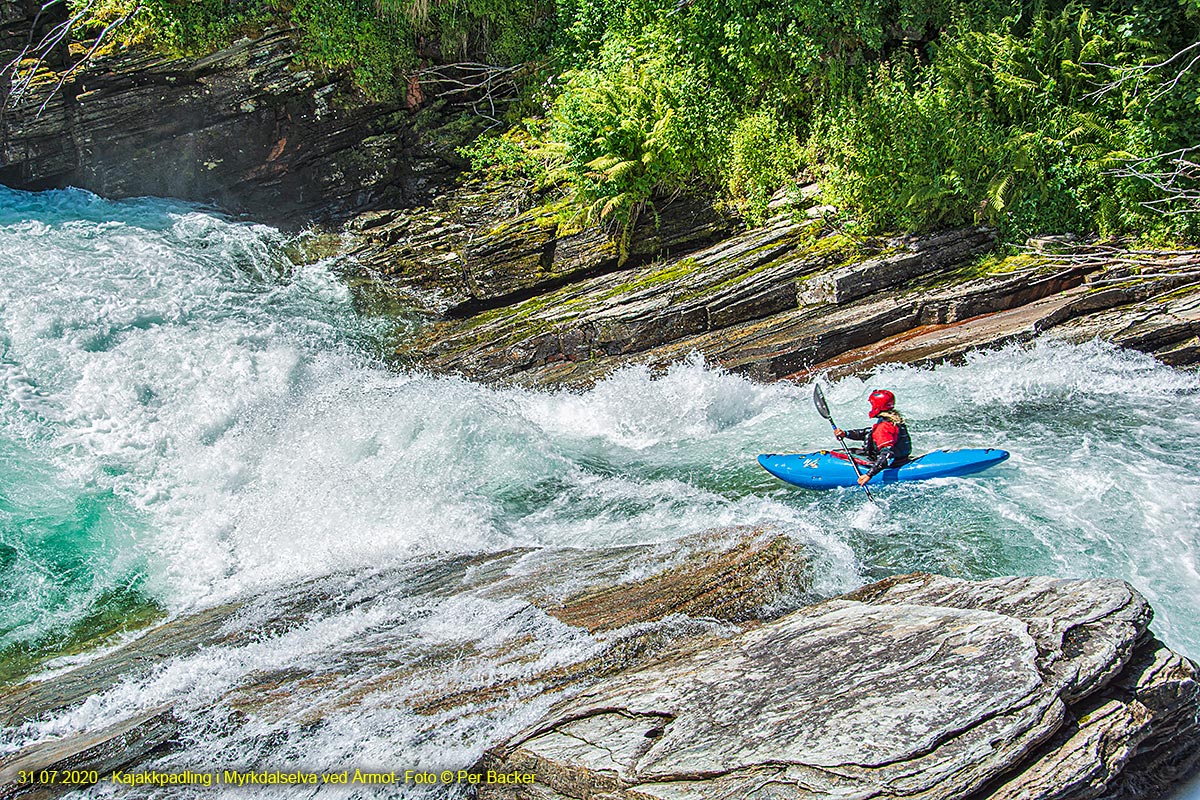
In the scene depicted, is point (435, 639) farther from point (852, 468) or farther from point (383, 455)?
point (852, 468)

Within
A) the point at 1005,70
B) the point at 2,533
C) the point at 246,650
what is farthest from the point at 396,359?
the point at 1005,70

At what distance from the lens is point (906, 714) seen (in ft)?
11.5

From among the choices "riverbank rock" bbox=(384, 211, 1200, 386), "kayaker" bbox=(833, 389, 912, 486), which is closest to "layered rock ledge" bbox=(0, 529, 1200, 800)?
"kayaker" bbox=(833, 389, 912, 486)

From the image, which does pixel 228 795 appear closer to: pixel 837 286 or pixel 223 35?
pixel 837 286

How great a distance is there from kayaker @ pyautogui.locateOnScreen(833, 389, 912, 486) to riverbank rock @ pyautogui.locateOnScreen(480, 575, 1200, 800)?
8.78 feet

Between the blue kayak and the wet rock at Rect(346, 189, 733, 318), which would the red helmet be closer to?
the blue kayak

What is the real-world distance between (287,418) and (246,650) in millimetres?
4345

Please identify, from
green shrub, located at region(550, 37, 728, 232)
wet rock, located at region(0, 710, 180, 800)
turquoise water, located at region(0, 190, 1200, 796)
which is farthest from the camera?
green shrub, located at region(550, 37, 728, 232)

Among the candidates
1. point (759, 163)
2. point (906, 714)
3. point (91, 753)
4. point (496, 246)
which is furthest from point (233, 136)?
point (906, 714)

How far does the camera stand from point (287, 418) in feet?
30.1

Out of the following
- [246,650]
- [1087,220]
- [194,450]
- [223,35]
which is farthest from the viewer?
[223,35]

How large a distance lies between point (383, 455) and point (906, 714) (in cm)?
597

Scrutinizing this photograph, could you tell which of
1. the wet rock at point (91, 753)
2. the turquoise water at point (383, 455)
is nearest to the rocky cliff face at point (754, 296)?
the turquoise water at point (383, 455)

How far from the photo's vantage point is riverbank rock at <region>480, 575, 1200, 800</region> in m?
3.35
